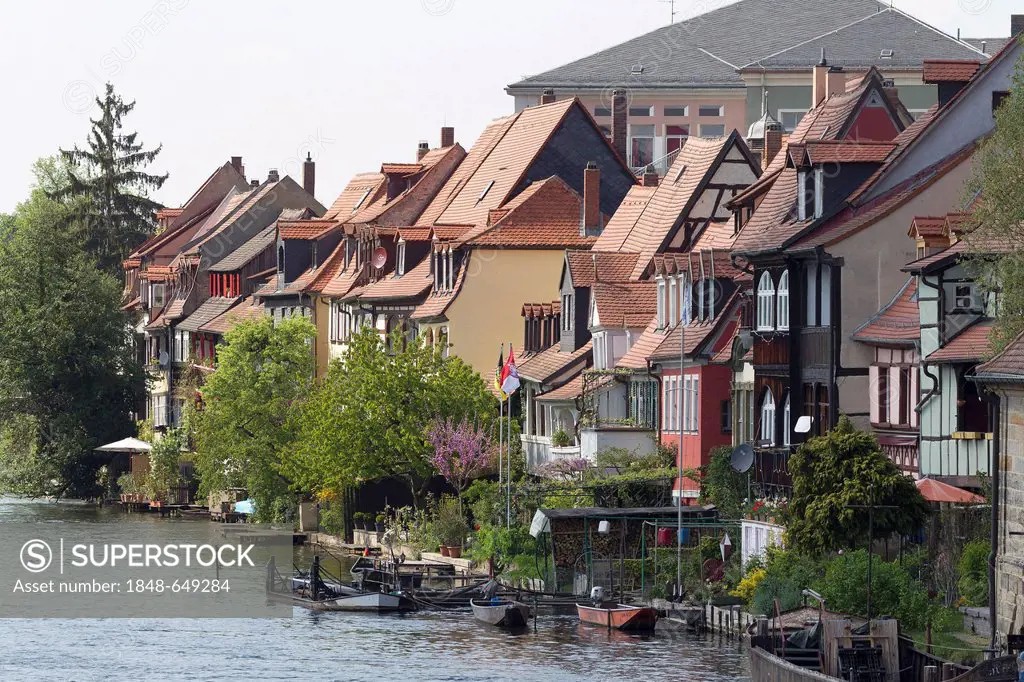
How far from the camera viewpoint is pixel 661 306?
67000 millimetres

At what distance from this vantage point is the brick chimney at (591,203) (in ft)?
269

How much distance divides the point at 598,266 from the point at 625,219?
5.82m

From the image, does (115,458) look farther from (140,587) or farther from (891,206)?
(891,206)

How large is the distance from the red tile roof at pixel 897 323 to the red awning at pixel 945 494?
429cm

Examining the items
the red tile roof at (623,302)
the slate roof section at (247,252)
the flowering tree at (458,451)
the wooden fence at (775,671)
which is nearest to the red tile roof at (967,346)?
the wooden fence at (775,671)

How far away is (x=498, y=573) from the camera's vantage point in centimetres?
6400

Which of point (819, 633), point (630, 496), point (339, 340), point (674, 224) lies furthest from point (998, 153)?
point (339, 340)

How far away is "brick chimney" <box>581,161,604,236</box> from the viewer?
81.9 m

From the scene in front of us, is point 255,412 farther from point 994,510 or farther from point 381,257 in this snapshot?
point 994,510

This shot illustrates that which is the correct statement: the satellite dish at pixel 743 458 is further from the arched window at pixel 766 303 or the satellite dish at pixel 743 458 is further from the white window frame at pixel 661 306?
the white window frame at pixel 661 306

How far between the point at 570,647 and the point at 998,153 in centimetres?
Answer: 1479

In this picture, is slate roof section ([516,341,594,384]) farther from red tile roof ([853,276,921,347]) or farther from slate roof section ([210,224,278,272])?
slate roof section ([210,224,278,272])

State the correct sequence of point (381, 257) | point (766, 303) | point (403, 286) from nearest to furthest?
point (766, 303), point (403, 286), point (381, 257)

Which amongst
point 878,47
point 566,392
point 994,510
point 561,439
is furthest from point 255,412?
point 994,510
